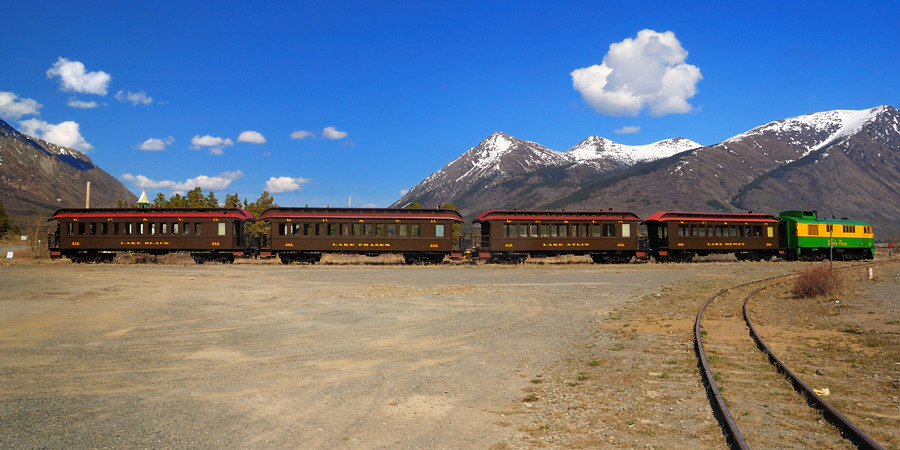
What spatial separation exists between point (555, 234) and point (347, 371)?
31.7m

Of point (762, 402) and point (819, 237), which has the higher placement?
point (819, 237)

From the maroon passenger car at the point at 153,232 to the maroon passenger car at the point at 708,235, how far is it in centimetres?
2971

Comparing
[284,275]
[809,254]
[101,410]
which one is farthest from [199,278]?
[809,254]

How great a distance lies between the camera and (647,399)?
8.10m

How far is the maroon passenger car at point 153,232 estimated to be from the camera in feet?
128

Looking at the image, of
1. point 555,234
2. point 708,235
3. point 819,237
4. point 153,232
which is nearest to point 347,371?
point 555,234

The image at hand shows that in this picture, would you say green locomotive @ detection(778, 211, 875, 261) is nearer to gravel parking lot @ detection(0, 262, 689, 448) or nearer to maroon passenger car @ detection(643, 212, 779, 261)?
maroon passenger car @ detection(643, 212, 779, 261)

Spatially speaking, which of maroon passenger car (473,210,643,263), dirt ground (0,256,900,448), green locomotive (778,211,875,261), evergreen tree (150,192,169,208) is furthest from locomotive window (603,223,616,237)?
evergreen tree (150,192,169,208)

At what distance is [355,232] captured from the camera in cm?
3900

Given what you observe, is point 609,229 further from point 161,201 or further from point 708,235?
point 161,201

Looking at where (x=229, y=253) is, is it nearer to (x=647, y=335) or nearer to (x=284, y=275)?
(x=284, y=275)

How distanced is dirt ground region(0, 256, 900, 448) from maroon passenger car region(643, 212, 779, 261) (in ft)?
73.0

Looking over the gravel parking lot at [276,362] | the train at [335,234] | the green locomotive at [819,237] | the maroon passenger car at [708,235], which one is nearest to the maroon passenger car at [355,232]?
the train at [335,234]

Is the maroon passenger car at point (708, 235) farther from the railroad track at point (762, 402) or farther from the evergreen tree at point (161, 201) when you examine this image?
the evergreen tree at point (161, 201)
